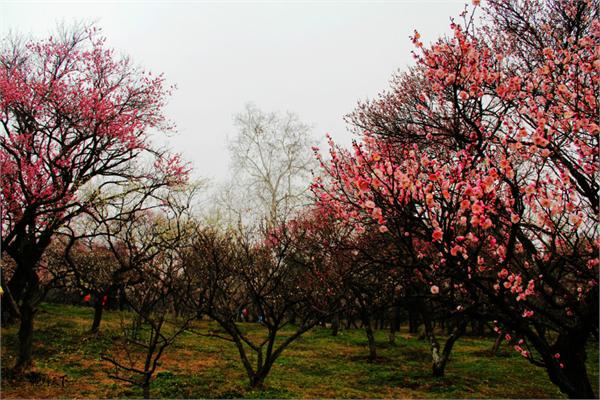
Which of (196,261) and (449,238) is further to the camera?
(196,261)

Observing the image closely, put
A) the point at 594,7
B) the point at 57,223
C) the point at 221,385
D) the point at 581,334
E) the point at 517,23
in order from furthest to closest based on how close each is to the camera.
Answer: the point at 57,223, the point at 221,385, the point at 517,23, the point at 594,7, the point at 581,334

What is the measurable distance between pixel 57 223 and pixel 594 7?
47.1 ft

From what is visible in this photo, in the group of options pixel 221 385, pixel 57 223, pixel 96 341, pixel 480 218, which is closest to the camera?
pixel 480 218

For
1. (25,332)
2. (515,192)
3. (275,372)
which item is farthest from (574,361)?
(25,332)

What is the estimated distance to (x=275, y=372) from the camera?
43.0 ft

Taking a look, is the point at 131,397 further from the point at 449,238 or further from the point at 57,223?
the point at 449,238

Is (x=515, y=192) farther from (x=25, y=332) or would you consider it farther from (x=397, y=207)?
(x=25, y=332)

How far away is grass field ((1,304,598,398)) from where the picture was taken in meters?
10.3

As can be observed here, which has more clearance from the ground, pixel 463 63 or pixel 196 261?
pixel 463 63

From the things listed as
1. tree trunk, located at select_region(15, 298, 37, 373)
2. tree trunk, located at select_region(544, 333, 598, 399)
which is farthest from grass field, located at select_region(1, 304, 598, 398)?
tree trunk, located at select_region(544, 333, 598, 399)

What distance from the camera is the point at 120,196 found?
529 inches

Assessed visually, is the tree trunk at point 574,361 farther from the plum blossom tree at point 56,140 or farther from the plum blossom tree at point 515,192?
the plum blossom tree at point 56,140

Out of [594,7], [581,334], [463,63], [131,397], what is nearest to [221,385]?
[131,397]

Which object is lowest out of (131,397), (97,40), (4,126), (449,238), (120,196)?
(131,397)
